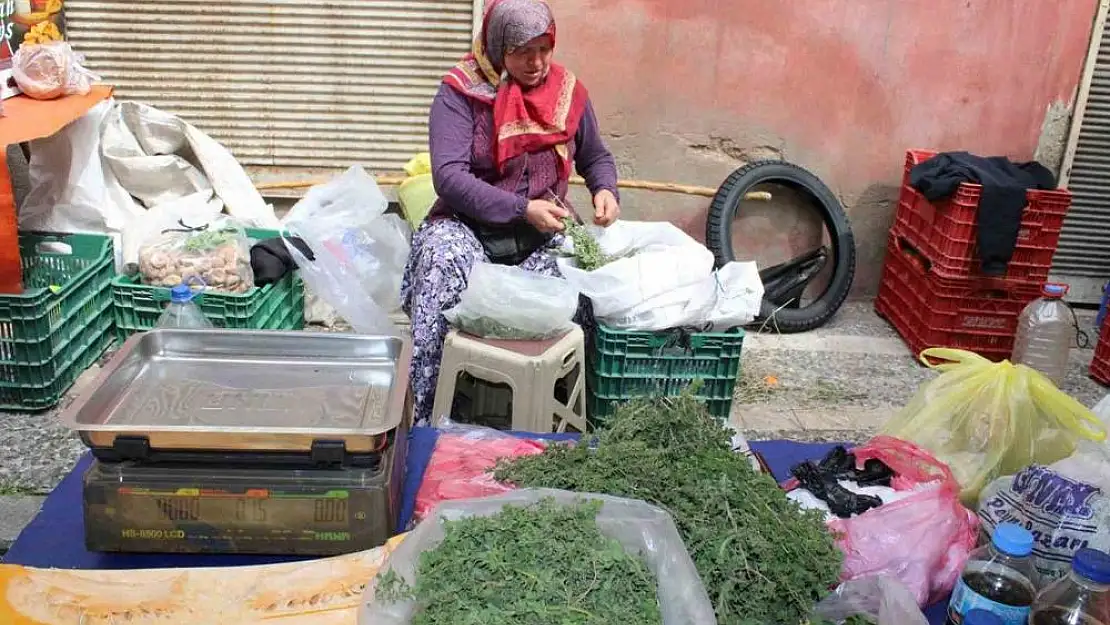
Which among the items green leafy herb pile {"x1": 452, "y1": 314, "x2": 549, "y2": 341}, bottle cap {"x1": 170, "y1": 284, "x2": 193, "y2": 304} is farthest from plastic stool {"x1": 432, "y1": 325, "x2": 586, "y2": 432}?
bottle cap {"x1": 170, "y1": 284, "x2": 193, "y2": 304}

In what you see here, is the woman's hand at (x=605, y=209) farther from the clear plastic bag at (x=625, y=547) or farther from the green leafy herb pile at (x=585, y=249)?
the clear plastic bag at (x=625, y=547)

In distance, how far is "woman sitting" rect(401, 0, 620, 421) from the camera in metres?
2.91

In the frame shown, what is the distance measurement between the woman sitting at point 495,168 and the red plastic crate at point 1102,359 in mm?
2620

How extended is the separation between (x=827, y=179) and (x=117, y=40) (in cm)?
373

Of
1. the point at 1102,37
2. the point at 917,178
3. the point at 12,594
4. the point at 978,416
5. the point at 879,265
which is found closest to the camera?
the point at 12,594

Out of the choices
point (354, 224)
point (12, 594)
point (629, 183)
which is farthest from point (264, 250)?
point (12, 594)

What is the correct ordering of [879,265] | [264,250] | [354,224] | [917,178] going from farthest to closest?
[879,265]
[917,178]
[354,224]
[264,250]

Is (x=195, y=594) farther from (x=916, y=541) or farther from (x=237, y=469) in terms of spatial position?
(x=916, y=541)

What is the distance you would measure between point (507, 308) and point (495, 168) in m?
0.64

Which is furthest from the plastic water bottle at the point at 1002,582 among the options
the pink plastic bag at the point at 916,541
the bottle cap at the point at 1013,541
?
the pink plastic bag at the point at 916,541

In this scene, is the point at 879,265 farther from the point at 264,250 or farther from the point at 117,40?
the point at 117,40

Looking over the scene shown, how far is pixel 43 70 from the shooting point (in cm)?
350

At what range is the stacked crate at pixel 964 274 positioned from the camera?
3959 mm

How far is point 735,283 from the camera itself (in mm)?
3154
